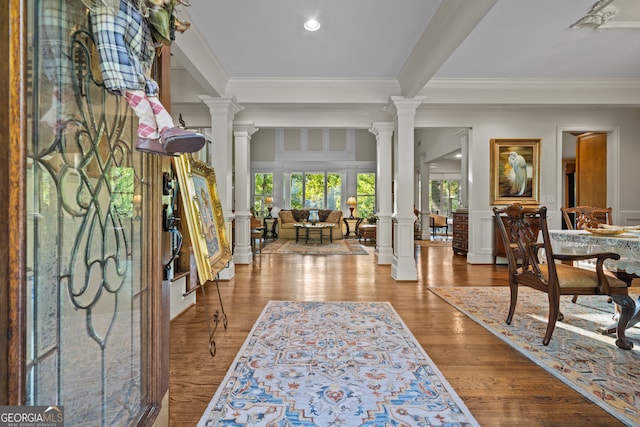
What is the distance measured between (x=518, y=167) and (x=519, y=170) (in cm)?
6

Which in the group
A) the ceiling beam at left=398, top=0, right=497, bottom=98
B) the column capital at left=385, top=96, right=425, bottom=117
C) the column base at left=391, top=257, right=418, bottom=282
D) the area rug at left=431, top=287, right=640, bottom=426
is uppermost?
the ceiling beam at left=398, top=0, right=497, bottom=98

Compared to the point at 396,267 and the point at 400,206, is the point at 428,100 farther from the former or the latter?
the point at 396,267

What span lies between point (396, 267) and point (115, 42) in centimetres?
398

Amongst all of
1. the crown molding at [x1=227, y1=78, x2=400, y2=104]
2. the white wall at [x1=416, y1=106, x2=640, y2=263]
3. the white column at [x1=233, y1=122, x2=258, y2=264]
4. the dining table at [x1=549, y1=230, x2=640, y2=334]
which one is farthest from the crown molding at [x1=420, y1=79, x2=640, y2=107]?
the white column at [x1=233, y1=122, x2=258, y2=264]

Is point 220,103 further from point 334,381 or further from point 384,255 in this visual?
point 334,381

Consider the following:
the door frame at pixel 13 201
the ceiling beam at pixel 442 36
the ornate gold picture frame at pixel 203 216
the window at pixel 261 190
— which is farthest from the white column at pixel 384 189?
the window at pixel 261 190

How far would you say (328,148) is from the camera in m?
11.4

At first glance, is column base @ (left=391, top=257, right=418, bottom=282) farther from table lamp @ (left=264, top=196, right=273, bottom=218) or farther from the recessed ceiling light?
table lamp @ (left=264, top=196, right=273, bottom=218)

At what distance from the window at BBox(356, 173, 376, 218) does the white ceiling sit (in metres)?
6.97

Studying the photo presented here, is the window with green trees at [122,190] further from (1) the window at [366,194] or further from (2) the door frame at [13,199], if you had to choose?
(1) the window at [366,194]

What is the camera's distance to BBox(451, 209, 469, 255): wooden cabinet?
6059 millimetres

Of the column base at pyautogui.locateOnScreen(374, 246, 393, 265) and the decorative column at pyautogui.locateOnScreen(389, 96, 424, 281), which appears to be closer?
the decorative column at pyautogui.locateOnScreen(389, 96, 424, 281)

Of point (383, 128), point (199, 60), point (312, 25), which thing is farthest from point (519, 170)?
point (199, 60)

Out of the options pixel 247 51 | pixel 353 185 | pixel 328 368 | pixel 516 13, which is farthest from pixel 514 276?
pixel 353 185
